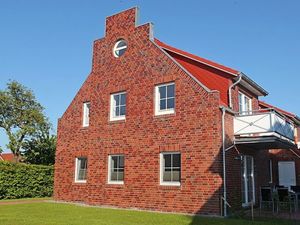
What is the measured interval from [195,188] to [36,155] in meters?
25.4

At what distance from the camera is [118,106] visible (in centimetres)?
1780

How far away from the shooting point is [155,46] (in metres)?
16.4

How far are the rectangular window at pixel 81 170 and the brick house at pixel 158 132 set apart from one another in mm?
55

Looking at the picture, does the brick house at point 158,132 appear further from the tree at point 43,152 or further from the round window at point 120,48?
the tree at point 43,152

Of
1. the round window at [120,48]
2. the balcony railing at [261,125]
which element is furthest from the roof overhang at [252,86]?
the round window at [120,48]

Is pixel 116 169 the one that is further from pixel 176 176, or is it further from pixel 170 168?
pixel 176 176

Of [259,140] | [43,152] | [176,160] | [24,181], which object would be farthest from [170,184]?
[43,152]

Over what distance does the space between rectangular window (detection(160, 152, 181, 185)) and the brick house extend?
44mm

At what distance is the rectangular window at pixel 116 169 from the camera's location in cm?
1664

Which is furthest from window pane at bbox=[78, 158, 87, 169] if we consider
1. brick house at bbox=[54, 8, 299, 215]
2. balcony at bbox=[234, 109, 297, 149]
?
balcony at bbox=[234, 109, 297, 149]

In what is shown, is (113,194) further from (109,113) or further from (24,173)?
(24,173)

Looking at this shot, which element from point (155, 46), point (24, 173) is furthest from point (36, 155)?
point (155, 46)

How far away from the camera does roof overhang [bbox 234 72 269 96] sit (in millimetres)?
16564

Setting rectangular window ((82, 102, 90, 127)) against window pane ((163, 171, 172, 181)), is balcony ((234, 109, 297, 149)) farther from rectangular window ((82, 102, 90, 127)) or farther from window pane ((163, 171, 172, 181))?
rectangular window ((82, 102, 90, 127))
